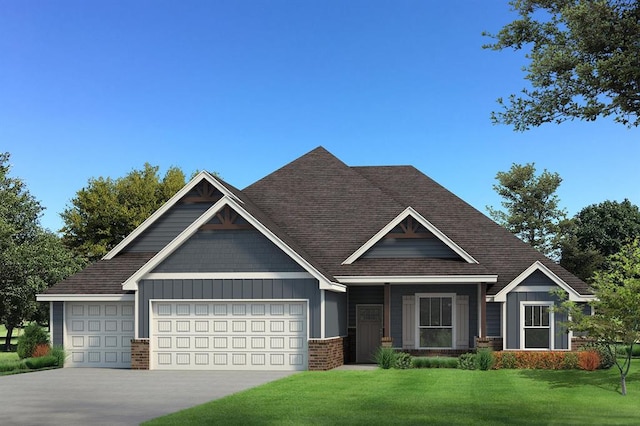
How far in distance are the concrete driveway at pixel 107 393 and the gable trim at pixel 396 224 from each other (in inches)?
253

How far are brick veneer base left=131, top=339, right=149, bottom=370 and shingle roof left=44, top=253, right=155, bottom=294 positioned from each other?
7.29 ft

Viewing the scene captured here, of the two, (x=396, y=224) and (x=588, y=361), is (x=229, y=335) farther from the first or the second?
(x=588, y=361)

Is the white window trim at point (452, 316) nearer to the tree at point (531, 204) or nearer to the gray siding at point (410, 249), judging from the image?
the gray siding at point (410, 249)

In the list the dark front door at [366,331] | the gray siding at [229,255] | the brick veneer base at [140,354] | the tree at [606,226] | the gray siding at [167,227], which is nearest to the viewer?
the gray siding at [229,255]

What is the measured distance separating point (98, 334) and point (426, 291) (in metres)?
12.8

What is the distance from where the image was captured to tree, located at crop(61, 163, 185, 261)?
66188 millimetres

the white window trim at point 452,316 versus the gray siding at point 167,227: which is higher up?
the gray siding at point 167,227

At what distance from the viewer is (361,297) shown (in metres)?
33.7

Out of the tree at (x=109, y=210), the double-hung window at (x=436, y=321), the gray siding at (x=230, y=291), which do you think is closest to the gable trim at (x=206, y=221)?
the gray siding at (x=230, y=291)

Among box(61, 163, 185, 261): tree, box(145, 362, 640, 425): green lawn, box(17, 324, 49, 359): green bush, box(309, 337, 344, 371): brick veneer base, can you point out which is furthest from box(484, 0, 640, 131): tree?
box(61, 163, 185, 261): tree

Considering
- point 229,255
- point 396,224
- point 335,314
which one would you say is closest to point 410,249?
point 396,224

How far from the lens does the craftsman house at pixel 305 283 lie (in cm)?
2948

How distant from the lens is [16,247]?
49.9 metres

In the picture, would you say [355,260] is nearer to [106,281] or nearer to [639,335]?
[106,281]
